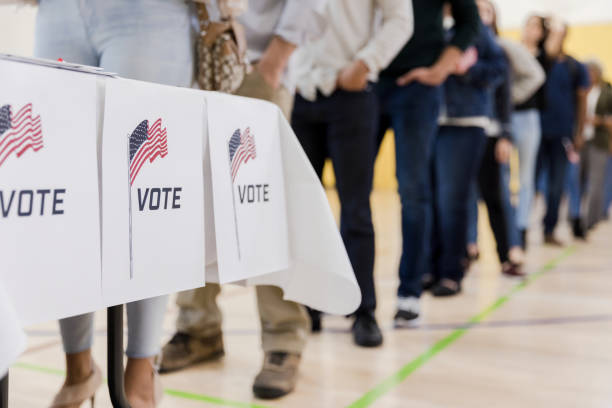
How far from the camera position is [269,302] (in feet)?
5.06

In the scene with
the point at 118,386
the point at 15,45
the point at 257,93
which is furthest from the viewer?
the point at 15,45

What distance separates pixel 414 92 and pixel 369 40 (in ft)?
0.79

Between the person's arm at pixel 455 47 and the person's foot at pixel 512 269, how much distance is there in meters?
1.41

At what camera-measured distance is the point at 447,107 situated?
2.59m

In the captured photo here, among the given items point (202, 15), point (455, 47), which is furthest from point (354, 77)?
point (202, 15)

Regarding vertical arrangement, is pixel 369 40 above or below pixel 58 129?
above

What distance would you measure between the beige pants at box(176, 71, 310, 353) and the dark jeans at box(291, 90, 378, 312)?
0.94 feet

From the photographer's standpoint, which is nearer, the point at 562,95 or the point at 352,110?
the point at 352,110

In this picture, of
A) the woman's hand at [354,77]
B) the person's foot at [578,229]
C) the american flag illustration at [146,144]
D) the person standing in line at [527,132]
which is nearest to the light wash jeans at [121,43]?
the american flag illustration at [146,144]

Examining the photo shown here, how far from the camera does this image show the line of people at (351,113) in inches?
42.6

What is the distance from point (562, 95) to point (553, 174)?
0.61 metres

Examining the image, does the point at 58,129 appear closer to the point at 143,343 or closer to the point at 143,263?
the point at 143,263

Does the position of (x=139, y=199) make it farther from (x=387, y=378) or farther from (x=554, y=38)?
(x=554, y=38)

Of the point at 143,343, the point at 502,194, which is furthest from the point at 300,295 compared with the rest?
the point at 502,194
